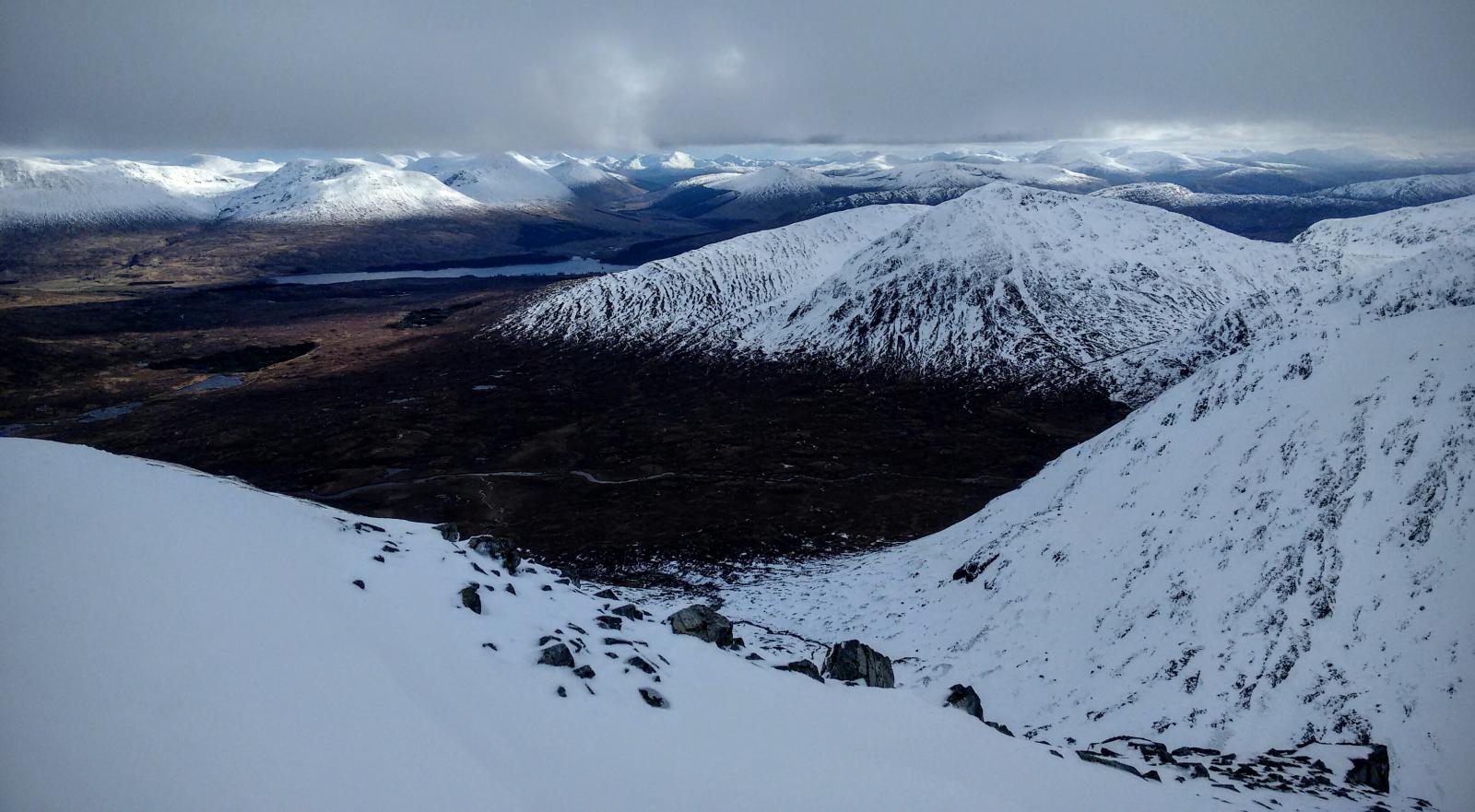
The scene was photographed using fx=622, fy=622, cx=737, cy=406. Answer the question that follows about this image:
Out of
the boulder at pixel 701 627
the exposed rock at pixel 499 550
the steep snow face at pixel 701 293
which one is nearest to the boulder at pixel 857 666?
the boulder at pixel 701 627

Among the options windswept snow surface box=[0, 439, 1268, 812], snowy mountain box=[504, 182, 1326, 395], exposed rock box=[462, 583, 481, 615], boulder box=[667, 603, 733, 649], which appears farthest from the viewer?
snowy mountain box=[504, 182, 1326, 395]

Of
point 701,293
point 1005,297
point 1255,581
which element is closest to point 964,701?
point 1255,581

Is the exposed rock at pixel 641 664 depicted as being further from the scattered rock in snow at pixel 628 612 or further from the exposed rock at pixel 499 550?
the exposed rock at pixel 499 550

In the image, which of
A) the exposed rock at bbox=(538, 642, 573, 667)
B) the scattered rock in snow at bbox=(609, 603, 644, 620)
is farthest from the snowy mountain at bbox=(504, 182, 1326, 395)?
the exposed rock at bbox=(538, 642, 573, 667)

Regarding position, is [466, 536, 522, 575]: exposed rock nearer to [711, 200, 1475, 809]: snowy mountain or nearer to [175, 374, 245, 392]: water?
[711, 200, 1475, 809]: snowy mountain

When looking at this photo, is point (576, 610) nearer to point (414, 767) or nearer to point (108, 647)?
point (414, 767)

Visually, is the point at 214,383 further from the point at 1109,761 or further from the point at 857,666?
the point at 1109,761

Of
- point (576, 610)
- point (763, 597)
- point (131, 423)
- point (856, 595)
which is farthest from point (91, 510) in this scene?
point (131, 423)
